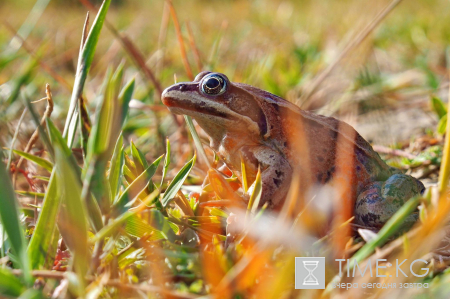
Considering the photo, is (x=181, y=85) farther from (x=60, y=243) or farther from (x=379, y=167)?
(x=379, y=167)

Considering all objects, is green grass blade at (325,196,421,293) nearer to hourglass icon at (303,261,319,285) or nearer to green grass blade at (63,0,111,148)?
hourglass icon at (303,261,319,285)

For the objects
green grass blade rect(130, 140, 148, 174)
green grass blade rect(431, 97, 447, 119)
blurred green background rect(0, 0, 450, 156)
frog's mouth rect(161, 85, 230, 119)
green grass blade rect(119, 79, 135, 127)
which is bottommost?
green grass blade rect(130, 140, 148, 174)

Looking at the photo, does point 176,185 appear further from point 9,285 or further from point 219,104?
point 9,285

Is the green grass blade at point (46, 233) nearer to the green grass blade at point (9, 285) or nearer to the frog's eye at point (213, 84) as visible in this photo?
the green grass blade at point (9, 285)

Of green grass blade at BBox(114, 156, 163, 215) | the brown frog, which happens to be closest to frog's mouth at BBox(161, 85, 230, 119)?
the brown frog

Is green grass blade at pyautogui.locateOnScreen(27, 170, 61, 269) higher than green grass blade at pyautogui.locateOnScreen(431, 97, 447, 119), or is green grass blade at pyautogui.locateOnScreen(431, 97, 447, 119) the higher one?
green grass blade at pyautogui.locateOnScreen(431, 97, 447, 119)

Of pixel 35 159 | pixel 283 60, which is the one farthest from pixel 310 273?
pixel 283 60

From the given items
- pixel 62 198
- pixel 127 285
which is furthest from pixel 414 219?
pixel 62 198
